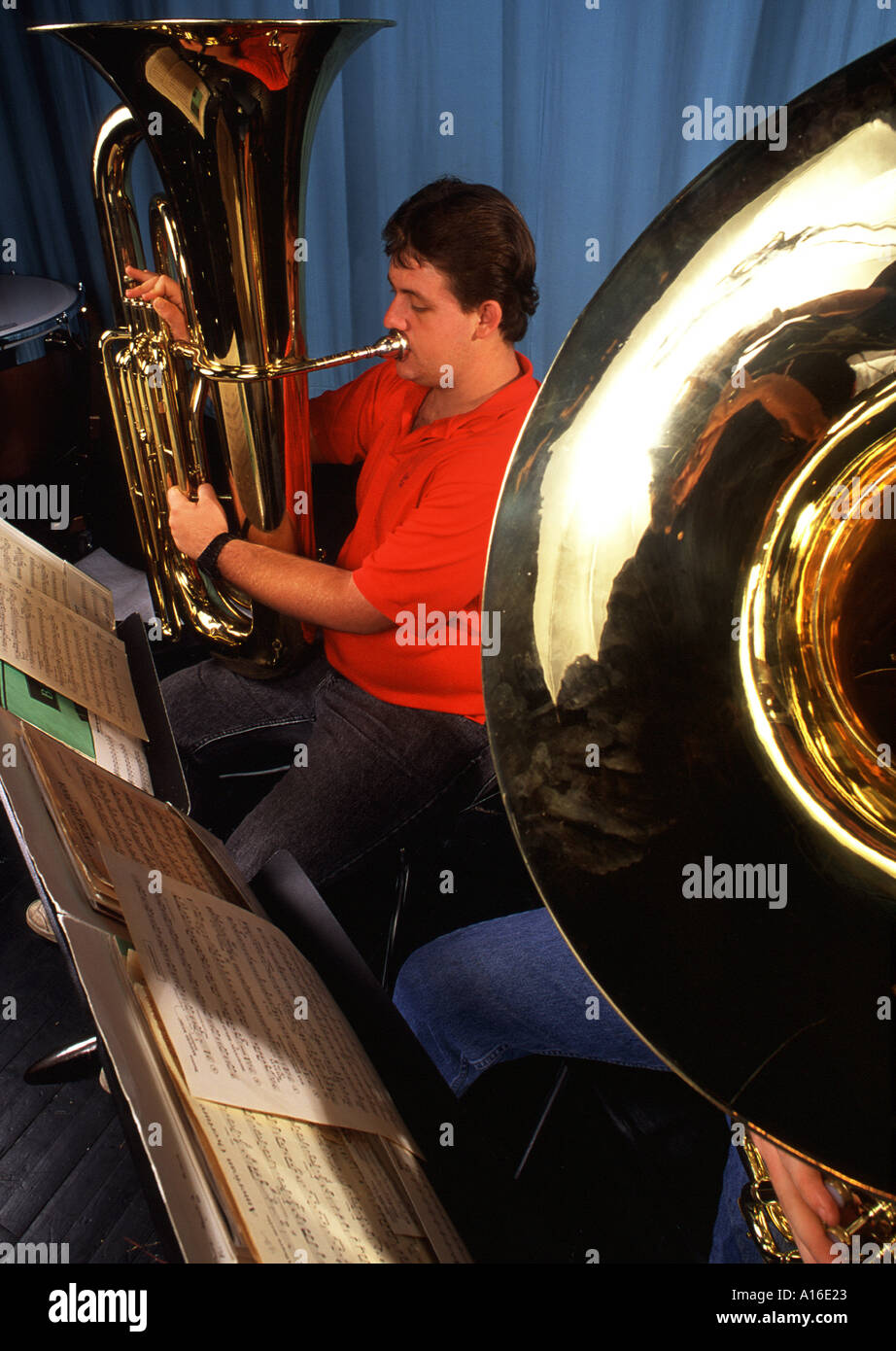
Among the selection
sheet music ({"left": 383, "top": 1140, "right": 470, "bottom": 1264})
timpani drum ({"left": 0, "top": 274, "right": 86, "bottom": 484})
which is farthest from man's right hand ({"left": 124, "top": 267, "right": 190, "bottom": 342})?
sheet music ({"left": 383, "top": 1140, "right": 470, "bottom": 1264})

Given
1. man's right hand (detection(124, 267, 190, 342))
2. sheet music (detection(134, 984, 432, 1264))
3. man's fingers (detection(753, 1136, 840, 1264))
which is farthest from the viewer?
man's right hand (detection(124, 267, 190, 342))

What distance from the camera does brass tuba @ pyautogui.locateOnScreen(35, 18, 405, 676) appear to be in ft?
3.60

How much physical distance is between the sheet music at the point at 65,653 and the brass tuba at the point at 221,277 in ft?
1.26

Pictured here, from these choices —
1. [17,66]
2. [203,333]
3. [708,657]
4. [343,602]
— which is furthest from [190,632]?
[17,66]

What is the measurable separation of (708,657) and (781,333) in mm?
215

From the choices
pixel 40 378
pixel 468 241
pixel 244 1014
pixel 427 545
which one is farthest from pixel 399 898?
pixel 40 378

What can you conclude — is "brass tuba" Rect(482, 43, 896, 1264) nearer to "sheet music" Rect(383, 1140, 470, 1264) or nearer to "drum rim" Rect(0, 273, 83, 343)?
"sheet music" Rect(383, 1140, 470, 1264)

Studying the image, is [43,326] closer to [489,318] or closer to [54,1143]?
[489,318]

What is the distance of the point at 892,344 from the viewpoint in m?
0.57

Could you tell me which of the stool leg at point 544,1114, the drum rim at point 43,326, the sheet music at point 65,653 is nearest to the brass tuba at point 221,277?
the sheet music at point 65,653

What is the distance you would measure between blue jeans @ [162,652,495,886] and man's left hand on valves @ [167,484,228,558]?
0.29 meters

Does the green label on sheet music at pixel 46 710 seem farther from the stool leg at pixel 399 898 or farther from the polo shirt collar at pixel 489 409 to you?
the polo shirt collar at pixel 489 409

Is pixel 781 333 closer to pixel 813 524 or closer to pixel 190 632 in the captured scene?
pixel 813 524

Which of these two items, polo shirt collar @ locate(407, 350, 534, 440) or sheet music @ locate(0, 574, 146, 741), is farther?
polo shirt collar @ locate(407, 350, 534, 440)
